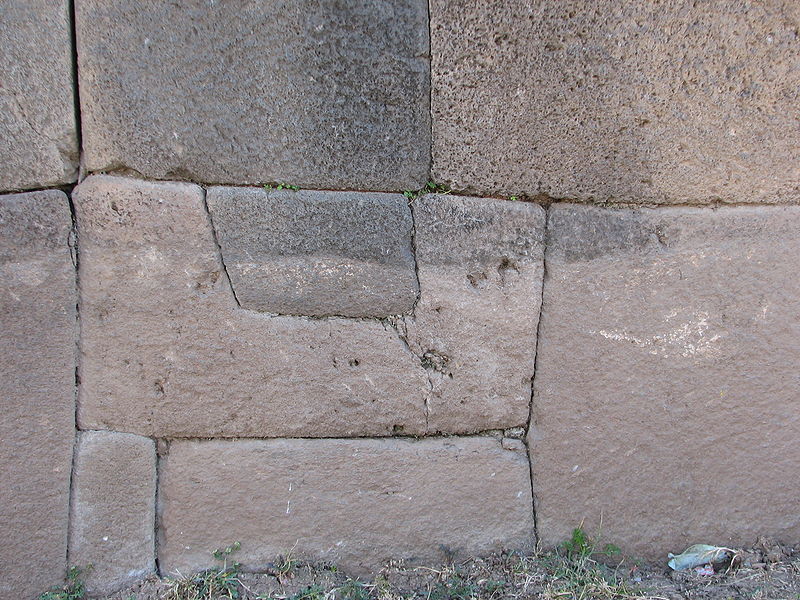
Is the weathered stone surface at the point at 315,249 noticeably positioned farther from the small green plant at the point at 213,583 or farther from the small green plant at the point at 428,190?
the small green plant at the point at 213,583

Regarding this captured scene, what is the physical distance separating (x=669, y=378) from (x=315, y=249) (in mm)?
1193

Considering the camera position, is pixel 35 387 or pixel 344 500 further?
pixel 344 500

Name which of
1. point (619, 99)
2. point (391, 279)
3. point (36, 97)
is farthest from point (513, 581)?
point (36, 97)

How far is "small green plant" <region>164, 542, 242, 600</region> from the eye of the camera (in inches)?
76.8

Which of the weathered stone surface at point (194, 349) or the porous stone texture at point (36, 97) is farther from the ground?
the porous stone texture at point (36, 97)

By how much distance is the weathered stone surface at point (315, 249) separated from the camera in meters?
1.88

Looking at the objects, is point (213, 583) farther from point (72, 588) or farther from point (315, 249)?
point (315, 249)

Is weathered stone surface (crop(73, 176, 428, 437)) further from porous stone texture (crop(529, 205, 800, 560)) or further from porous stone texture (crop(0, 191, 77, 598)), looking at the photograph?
porous stone texture (crop(529, 205, 800, 560))

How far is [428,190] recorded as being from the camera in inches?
76.3

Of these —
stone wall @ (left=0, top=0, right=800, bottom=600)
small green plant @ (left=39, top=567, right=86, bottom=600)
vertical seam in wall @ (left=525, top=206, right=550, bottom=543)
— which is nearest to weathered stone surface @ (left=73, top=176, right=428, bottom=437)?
stone wall @ (left=0, top=0, right=800, bottom=600)

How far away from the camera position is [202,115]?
1.82m

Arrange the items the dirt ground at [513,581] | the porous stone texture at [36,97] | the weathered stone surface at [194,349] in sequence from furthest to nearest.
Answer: the dirt ground at [513,581]
the weathered stone surface at [194,349]
the porous stone texture at [36,97]

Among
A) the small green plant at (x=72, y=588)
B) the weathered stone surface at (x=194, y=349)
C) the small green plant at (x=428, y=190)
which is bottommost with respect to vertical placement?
the small green plant at (x=72, y=588)

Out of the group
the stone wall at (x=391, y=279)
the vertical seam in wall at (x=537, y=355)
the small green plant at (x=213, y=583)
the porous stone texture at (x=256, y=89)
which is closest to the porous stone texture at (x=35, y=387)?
the stone wall at (x=391, y=279)
